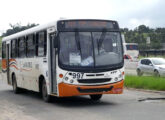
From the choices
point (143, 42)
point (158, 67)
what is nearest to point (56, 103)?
point (158, 67)

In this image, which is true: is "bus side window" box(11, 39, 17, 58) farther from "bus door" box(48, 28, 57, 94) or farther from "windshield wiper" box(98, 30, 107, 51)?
"windshield wiper" box(98, 30, 107, 51)

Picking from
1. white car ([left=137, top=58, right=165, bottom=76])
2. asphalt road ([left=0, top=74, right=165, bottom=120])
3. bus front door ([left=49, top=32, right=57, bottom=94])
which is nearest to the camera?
asphalt road ([left=0, top=74, right=165, bottom=120])

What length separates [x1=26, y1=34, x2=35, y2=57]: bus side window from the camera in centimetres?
1584

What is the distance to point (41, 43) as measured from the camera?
1463 centimetres

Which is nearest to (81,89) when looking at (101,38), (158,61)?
(101,38)

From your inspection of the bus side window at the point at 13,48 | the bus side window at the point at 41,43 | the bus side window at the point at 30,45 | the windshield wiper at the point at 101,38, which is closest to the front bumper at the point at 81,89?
the windshield wiper at the point at 101,38

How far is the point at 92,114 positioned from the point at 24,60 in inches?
276

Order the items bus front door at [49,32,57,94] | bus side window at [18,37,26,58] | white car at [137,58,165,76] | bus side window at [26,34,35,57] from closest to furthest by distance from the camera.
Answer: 1. bus front door at [49,32,57,94]
2. bus side window at [26,34,35,57]
3. bus side window at [18,37,26,58]
4. white car at [137,58,165,76]

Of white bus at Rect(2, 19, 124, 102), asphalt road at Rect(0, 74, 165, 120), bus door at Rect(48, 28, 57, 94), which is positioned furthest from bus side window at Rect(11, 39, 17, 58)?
bus door at Rect(48, 28, 57, 94)

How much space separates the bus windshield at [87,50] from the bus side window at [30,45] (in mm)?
3339

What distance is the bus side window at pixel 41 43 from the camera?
14.3 m

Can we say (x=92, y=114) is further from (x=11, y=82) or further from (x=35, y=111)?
(x=11, y=82)

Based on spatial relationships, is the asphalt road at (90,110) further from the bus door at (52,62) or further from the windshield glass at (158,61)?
the windshield glass at (158,61)

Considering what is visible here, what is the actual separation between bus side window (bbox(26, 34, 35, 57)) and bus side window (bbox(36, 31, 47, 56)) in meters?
0.68
